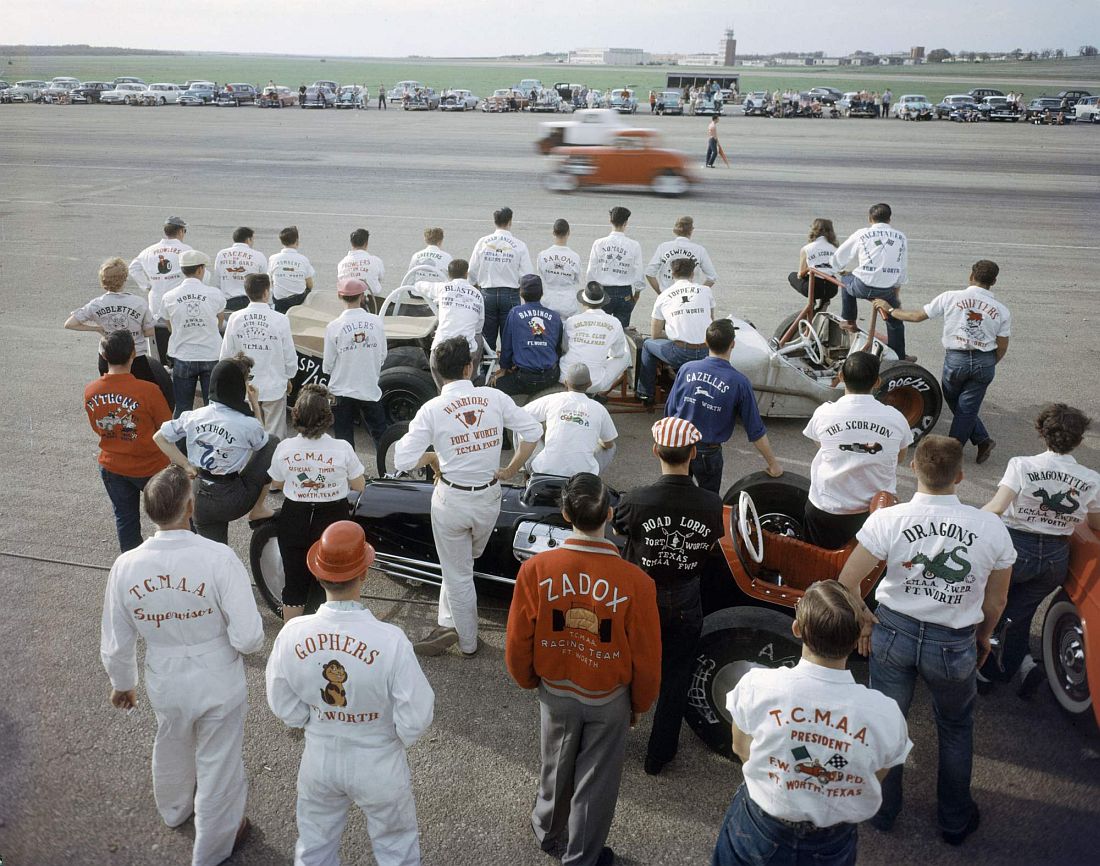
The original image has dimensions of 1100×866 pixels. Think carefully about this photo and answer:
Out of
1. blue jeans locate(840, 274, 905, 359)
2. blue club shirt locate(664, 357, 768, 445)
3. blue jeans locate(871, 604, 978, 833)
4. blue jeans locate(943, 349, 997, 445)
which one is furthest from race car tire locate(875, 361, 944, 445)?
blue jeans locate(871, 604, 978, 833)

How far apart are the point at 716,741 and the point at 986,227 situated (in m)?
17.1

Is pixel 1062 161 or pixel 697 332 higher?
pixel 1062 161

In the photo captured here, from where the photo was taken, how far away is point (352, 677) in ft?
10.5

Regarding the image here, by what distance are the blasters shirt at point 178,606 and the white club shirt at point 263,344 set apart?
143 inches

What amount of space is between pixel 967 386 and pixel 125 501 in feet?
23.2

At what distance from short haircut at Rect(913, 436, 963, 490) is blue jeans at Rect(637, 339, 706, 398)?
4078 mm

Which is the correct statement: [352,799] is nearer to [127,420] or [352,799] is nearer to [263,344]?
[127,420]

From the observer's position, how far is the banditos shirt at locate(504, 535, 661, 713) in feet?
11.4

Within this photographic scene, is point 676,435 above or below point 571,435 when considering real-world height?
above

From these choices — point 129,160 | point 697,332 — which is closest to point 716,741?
point 697,332

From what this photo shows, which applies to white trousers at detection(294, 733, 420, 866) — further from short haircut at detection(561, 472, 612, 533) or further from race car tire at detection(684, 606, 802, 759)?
race car tire at detection(684, 606, 802, 759)

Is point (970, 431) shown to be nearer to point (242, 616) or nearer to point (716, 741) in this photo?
point (716, 741)

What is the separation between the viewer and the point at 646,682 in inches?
142

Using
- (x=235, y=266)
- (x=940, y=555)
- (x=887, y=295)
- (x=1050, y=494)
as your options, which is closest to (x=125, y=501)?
(x=235, y=266)
